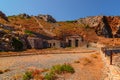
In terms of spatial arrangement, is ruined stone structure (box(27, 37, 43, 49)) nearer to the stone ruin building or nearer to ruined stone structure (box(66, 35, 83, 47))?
the stone ruin building

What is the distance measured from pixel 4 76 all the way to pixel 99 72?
870 centimetres

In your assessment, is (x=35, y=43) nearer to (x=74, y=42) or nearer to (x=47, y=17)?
(x=74, y=42)

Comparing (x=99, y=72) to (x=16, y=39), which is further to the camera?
(x=16, y=39)

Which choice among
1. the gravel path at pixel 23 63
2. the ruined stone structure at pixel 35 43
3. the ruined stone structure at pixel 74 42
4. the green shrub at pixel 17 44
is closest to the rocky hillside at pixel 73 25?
the ruined stone structure at pixel 74 42

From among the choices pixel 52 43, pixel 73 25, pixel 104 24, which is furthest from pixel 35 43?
pixel 104 24

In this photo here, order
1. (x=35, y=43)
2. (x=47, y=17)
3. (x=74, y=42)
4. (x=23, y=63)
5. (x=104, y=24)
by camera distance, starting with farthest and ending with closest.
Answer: (x=47, y=17)
(x=104, y=24)
(x=74, y=42)
(x=35, y=43)
(x=23, y=63)

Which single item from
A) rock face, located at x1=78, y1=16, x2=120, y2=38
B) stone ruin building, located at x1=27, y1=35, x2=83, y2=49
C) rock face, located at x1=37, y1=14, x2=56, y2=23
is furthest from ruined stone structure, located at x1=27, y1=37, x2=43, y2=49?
rock face, located at x1=37, y1=14, x2=56, y2=23

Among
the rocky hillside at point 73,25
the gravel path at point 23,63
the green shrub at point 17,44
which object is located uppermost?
the rocky hillside at point 73,25

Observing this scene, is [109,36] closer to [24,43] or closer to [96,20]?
[96,20]

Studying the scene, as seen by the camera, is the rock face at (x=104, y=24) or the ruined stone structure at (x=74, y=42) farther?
the rock face at (x=104, y=24)

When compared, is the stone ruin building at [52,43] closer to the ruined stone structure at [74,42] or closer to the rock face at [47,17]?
the ruined stone structure at [74,42]

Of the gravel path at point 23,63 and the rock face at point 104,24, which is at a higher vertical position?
the rock face at point 104,24

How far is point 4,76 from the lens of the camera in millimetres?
24203

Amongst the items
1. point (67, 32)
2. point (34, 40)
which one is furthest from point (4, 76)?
point (67, 32)
